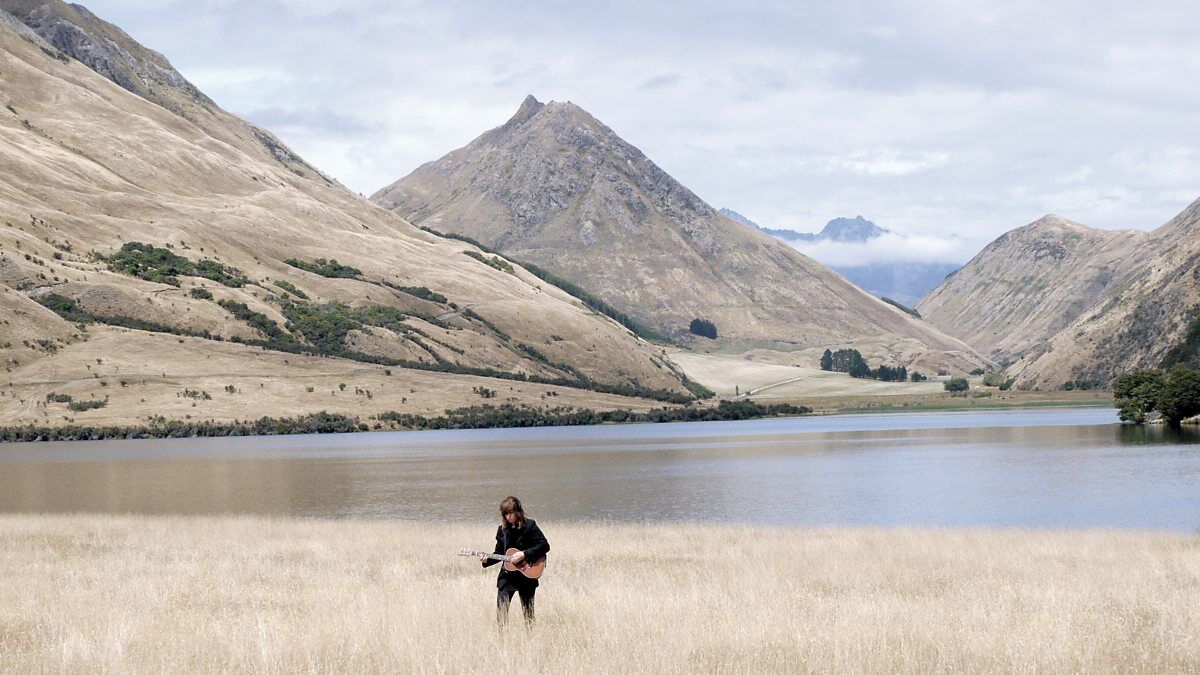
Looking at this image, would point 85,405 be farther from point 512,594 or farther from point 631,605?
point 512,594

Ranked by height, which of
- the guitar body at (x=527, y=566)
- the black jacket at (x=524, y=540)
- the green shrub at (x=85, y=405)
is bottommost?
the guitar body at (x=527, y=566)

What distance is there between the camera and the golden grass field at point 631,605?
1661 cm

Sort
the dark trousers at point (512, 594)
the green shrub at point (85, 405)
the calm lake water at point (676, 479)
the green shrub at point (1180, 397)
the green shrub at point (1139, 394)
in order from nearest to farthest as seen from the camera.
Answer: the dark trousers at point (512, 594) → the calm lake water at point (676, 479) → the green shrub at point (1180, 397) → the green shrub at point (1139, 394) → the green shrub at point (85, 405)

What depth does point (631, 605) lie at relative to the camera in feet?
71.1

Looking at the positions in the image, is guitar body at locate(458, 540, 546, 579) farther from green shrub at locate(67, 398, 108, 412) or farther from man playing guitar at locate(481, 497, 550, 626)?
green shrub at locate(67, 398, 108, 412)

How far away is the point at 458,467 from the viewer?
103 meters

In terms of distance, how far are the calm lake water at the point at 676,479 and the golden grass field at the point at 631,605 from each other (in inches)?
728

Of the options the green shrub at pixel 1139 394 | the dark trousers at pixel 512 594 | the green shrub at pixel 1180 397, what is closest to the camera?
the dark trousers at pixel 512 594

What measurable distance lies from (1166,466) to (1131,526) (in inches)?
1437

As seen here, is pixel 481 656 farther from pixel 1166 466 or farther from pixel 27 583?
pixel 1166 466

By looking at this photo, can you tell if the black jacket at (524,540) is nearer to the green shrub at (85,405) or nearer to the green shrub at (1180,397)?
the green shrub at (1180,397)

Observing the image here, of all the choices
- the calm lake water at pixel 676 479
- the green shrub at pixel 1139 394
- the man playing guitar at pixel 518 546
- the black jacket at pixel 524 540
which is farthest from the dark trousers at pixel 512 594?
the green shrub at pixel 1139 394

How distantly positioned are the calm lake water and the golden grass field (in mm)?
18503

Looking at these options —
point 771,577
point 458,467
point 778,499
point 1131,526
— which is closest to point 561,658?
point 771,577
